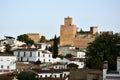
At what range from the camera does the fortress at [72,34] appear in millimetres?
93438

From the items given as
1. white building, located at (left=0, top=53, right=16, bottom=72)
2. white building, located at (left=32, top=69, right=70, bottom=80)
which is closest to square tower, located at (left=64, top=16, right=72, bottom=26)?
white building, located at (left=0, top=53, right=16, bottom=72)

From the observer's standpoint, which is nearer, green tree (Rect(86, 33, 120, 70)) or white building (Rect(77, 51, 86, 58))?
green tree (Rect(86, 33, 120, 70))

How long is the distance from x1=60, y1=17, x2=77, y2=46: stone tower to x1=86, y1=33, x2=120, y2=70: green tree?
53.7m

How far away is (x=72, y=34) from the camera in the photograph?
3784 inches

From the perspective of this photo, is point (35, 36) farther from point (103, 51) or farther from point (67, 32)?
point (103, 51)

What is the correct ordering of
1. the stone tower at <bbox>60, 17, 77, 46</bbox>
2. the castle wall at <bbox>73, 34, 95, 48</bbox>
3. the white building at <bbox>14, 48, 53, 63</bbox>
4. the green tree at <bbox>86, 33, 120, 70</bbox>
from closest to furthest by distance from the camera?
the green tree at <bbox>86, 33, 120, 70</bbox>, the white building at <bbox>14, 48, 53, 63</bbox>, the castle wall at <bbox>73, 34, 95, 48</bbox>, the stone tower at <bbox>60, 17, 77, 46</bbox>

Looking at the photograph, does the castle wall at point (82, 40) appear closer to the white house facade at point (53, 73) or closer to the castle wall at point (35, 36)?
the castle wall at point (35, 36)

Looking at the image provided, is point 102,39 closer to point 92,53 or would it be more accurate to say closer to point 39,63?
point 92,53

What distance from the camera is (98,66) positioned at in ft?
114

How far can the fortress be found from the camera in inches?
3679

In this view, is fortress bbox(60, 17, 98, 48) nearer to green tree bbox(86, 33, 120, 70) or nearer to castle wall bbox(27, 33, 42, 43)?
castle wall bbox(27, 33, 42, 43)

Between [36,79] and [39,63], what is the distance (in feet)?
77.5

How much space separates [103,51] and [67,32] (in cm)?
5808

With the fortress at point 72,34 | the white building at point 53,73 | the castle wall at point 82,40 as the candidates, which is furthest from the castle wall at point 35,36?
the white building at point 53,73
